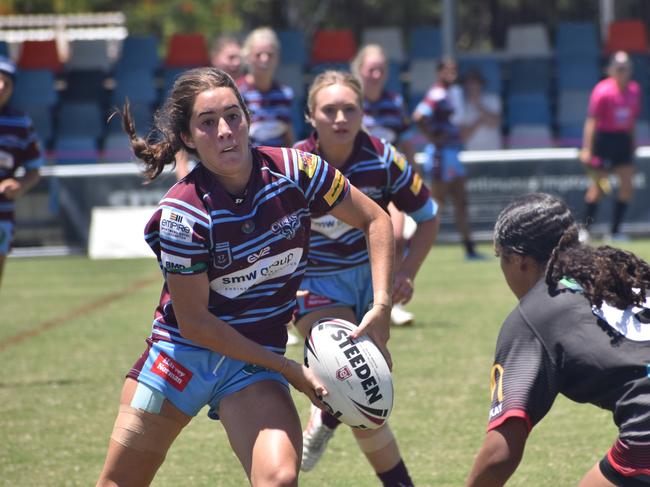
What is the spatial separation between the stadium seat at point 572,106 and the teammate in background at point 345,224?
14728 millimetres

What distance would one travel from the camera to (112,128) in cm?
1958

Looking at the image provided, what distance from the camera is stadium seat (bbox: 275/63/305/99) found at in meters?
19.4

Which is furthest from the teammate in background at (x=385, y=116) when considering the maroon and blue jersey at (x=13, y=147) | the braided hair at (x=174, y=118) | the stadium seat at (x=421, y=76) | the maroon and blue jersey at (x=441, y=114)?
the stadium seat at (x=421, y=76)

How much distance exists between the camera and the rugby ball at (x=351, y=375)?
12.3 feet

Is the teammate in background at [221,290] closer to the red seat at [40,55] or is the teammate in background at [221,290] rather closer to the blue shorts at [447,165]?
the blue shorts at [447,165]

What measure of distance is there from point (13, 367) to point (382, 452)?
411 cm

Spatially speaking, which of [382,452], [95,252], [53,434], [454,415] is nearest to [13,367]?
[53,434]

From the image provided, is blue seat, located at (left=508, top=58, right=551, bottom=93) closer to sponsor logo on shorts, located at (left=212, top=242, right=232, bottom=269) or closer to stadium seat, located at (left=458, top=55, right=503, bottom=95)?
stadium seat, located at (left=458, top=55, right=503, bottom=95)

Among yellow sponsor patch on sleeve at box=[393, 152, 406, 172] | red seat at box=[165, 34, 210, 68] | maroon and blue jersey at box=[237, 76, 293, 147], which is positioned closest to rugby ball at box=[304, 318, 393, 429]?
yellow sponsor patch on sleeve at box=[393, 152, 406, 172]

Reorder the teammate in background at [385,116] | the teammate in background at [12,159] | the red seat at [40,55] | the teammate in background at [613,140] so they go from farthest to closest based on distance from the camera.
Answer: the red seat at [40,55] < the teammate in background at [613,140] < the teammate in background at [385,116] < the teammate in background at [12,159]

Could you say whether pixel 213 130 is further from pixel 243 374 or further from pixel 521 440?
pixel 521 440

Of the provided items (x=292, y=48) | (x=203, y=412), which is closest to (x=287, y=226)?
(x=203, y=412)

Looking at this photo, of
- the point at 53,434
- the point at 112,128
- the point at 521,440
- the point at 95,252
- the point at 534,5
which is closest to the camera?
the point at 521,440

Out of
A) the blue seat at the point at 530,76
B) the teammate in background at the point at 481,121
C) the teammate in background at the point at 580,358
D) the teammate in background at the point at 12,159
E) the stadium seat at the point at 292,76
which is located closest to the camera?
the teammate in background at the point at 580,358
